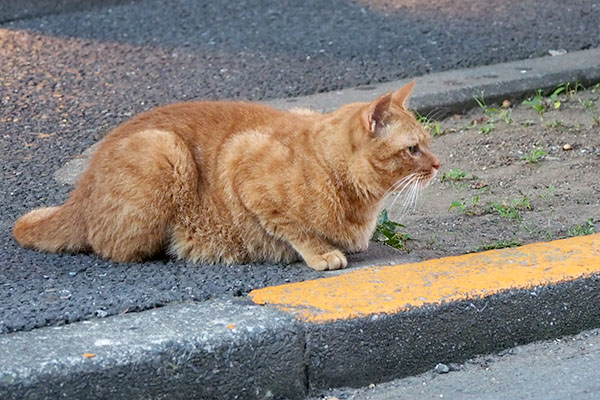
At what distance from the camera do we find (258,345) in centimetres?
286

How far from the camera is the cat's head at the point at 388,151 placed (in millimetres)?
3498

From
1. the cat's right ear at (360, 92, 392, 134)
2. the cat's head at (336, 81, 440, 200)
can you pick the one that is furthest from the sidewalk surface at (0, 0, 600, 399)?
the cat's right ear at (360, 92, 392, 134)

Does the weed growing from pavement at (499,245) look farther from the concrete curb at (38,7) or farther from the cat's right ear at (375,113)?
the concrete curb at (38,7)

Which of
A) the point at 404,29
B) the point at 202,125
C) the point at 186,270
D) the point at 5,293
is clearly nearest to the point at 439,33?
the point at 404,29

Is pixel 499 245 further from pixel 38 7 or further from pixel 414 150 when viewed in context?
pixel 38 7

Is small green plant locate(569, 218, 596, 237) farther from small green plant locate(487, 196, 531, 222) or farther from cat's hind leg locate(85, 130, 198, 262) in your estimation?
cat's hind leg locate(85, 130, 198, 262)

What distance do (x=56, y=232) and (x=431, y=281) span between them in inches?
58.9

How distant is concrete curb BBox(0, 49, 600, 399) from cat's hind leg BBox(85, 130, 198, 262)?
0.56 metres

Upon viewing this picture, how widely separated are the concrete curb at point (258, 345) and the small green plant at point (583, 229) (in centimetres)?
54

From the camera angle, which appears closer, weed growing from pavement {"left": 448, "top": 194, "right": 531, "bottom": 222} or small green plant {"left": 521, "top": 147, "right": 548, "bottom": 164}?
weed growing from pavement {"left": 448, "top": 194, "right": 531, "bottom": 222}

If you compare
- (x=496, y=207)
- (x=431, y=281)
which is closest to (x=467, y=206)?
(x=496, y=207)

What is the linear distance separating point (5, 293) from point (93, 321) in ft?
1.46

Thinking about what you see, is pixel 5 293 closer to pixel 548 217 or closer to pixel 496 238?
pixel 496 238

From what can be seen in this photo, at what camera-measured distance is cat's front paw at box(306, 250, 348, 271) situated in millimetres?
3473
